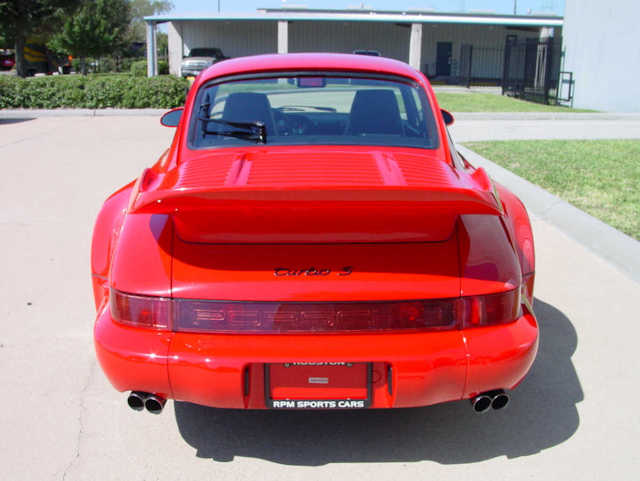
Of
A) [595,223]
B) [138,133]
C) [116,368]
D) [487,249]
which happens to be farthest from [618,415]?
[138,133]

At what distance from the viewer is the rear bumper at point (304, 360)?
268cm

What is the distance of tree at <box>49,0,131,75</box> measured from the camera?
41.9 meters

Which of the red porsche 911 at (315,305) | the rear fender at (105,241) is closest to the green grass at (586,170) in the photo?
the red porsche 911 at (315,305)

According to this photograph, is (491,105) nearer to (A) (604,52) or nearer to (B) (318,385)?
(A) (604,52)

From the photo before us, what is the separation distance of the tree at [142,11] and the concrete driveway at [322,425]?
69.7 meters

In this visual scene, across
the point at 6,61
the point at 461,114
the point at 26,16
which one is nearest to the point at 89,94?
the point at 461,114

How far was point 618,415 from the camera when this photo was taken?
3.50m

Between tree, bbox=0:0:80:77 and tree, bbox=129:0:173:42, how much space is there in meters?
39.0

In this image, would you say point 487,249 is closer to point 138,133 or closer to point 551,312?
point 551,312

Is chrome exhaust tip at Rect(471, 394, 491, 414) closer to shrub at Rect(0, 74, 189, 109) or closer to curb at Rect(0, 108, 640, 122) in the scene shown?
curb at Rect(0, 108, 640, 122)

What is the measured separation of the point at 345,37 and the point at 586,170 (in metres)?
37.4

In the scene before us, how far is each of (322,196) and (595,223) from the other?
5253 millimetres

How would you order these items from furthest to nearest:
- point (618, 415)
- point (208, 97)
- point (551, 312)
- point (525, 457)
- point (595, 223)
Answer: point (595, 223), point (551, 312), point (208, 97), point (618, 415), point (525, 457)

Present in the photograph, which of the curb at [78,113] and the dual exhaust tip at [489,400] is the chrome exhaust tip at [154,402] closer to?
the dual exhaust tip at [489,400]
